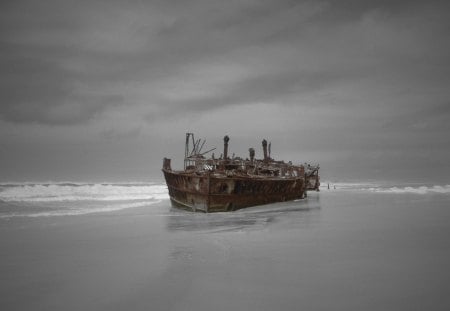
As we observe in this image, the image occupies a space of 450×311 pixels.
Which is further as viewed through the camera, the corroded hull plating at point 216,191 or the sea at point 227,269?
the corroded hull plating at point 216,191

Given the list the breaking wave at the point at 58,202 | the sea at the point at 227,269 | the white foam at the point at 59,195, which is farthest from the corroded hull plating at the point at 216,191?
the white foam at the point at 59,195

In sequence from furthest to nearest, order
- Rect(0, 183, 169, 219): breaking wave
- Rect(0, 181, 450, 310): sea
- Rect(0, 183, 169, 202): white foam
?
Rect(0, 183, 169, 202): white foam < Rect(0, 183, 169, 219): breaking wave < Rect(0, 181, 450, 310): sea

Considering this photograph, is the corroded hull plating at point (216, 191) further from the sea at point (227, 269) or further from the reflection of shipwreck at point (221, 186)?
the sea at point (227, 269)

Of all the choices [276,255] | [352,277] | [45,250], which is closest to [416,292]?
[352,277]

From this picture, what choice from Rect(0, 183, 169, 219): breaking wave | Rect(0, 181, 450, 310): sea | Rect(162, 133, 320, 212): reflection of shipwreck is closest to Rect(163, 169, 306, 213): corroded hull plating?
Rect(162, 133, 320, 212): reflection of shipwreck

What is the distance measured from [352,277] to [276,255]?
7.51 ft

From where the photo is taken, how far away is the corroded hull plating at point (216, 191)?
20.3m

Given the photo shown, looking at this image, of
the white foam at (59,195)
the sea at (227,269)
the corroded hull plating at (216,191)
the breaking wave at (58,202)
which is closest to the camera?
the sea at (227,269)

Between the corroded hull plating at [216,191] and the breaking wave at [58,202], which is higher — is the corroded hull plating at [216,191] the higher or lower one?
the higher one

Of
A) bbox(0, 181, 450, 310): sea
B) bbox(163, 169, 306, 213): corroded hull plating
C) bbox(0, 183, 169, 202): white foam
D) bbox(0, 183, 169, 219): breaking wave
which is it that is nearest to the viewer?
bbox(0, 181, 450, 310): sea

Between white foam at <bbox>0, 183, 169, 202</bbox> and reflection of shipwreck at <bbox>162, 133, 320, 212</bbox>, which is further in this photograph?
white foam at <bbox>0, 183, 169, 202</bbox>

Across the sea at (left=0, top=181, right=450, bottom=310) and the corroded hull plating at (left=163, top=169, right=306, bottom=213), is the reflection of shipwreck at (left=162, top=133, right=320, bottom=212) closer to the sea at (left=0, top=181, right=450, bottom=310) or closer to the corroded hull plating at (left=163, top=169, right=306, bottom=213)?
the corroded hull plating at (left=163, top=169, right=306, bottom=213)

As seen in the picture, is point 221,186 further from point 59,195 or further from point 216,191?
point 59,195

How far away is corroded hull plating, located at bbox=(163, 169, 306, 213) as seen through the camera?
20.3m
